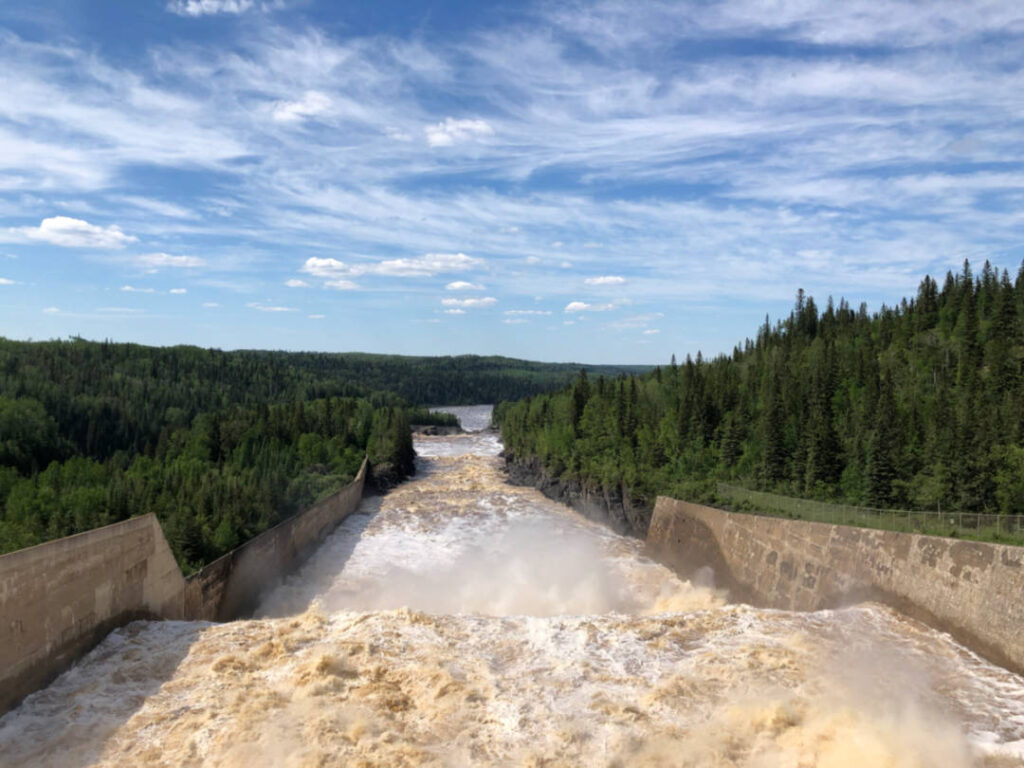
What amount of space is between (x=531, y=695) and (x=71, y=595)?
13373 mm

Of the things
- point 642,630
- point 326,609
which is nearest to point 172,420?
point 326,609

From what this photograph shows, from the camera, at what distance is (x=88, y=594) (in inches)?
809

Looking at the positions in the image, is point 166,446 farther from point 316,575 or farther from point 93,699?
point 93,699

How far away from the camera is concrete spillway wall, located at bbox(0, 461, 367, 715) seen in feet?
57.1

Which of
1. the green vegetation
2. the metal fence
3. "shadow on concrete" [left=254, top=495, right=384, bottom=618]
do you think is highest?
the metal fence

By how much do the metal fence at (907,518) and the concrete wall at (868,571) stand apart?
1.56m

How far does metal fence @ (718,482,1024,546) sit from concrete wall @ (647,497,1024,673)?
1.56 meters

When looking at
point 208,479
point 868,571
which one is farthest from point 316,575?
point 868,571

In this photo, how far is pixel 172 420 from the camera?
107 metres

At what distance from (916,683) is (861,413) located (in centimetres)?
3538

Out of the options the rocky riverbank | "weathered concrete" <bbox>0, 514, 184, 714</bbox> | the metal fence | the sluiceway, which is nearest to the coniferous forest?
"weathered concrete" <bbox>0, 514, 184, 714</bbox>

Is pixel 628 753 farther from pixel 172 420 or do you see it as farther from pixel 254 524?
pixel 172 420

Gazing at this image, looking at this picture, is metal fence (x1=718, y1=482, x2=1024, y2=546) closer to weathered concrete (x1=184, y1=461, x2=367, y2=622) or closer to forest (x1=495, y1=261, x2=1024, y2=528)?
forest (x1=495, y1=261, x2=1024, y2=528)

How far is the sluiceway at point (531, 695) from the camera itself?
14.7 metres
